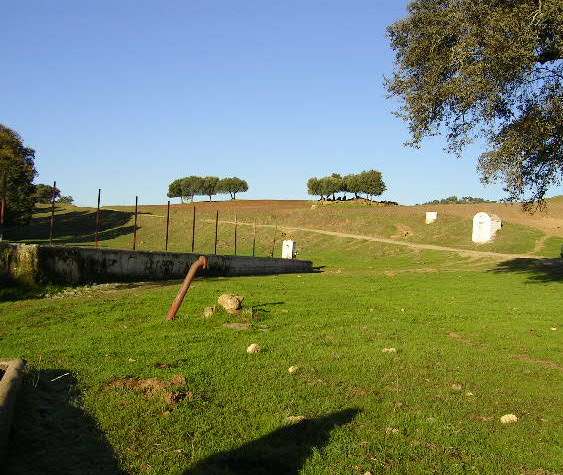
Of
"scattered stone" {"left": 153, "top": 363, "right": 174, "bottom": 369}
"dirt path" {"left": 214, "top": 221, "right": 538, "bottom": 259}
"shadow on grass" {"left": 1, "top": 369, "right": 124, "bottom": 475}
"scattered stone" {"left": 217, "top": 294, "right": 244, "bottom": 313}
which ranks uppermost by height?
"dirt path" {"left": 214, "top": 221, "right": 538, "bottom": 259}

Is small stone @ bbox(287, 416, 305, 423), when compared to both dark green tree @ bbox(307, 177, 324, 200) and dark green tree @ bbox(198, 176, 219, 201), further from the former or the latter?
dark green tree @ bbox(198, 176, 219, 201)

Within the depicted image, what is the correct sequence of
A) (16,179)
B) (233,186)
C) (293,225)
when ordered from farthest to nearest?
1. (233,186)
2. (293,225)
3. (16,179)

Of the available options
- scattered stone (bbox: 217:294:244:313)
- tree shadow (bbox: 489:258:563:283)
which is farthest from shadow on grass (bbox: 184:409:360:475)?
tree shadow (bbox: 489:258:563:283)

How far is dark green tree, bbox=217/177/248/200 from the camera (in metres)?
150

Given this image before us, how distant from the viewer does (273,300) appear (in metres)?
15.8

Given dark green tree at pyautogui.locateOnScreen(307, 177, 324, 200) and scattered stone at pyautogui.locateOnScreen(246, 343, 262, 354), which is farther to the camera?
dark green tree at pyautogui.locateOnScreen(307, 177, 324, 200)

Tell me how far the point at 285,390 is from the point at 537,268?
2816 cm

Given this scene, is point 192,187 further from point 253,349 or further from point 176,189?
point 253,349

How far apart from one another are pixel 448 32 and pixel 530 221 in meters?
44.9

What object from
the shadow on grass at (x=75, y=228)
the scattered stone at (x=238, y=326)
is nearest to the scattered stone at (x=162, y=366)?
the scattered stone at (x=238, y=326)

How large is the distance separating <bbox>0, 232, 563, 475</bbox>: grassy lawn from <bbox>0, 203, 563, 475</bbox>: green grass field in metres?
0.02

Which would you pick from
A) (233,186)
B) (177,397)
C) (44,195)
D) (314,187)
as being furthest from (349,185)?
(177,397)

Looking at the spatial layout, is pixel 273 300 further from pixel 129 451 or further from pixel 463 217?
pixel 463 217

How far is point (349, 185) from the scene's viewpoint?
387ft
